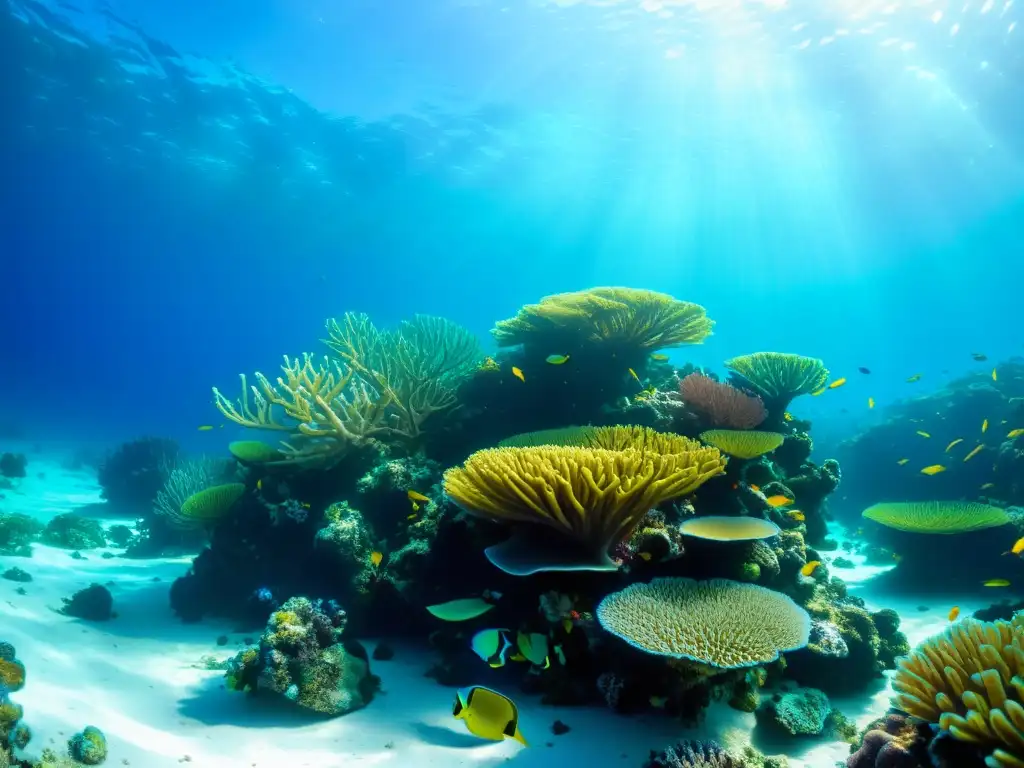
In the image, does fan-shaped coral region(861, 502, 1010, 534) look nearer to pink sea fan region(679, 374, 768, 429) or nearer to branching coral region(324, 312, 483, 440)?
pink sea fan region(679, 374, 768, 429)

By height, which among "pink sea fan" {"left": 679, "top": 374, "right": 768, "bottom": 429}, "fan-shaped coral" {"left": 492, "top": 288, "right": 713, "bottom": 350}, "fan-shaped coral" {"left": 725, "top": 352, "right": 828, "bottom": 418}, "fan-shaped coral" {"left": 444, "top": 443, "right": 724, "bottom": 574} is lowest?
"fan-shaped coral" {"left": 444, "top": 443, "right": 724, "bottom": 574}

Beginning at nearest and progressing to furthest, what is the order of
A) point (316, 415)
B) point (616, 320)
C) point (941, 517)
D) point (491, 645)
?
point (491, 645), point (316, 415), point (616, 320), point (941, 517)

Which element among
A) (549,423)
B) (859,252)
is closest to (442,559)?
(549,423)

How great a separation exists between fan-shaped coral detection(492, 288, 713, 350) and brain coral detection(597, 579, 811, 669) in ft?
13.2

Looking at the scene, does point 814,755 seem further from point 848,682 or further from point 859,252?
point 859,252

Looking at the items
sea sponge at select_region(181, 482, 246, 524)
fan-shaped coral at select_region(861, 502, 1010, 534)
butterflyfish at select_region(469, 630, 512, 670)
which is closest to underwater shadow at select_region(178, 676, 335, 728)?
butterflyfish at select_region(469, 630, 512, 670)

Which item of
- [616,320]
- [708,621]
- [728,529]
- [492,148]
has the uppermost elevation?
[492,148]

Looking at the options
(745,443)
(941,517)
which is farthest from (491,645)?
(941,517)

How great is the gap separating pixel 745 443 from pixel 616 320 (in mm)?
2614

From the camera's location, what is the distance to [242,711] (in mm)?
4539

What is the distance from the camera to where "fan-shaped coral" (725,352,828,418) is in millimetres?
7223

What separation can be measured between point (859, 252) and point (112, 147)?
71.7 m

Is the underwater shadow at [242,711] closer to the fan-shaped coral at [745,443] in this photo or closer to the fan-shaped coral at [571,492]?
the fan-shaped coral at [571,492]

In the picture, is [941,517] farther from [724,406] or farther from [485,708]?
[485,708]
